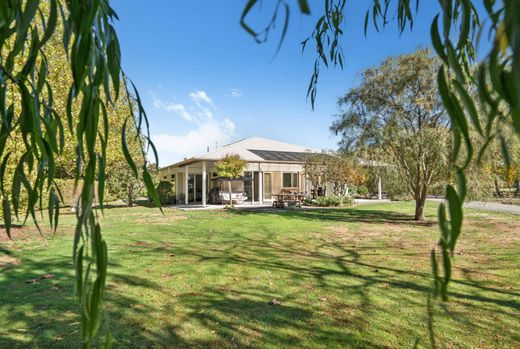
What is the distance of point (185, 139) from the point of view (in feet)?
141

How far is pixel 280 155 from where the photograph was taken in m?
28.5

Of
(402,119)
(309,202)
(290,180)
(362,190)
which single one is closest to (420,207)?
(402,119)

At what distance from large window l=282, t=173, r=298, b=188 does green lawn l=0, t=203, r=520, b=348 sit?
18.3 meters

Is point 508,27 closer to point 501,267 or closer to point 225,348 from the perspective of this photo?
point 225,348

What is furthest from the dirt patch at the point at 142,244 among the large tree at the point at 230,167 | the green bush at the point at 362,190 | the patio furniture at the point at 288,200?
the green bush at the point at 362,190

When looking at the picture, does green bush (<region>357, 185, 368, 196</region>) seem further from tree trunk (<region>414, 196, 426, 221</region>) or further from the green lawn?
the green lawn

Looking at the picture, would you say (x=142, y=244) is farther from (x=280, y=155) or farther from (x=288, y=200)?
(x=280, y=155)

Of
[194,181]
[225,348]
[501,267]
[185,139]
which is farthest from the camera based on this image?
[185,139]

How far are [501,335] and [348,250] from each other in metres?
4.68

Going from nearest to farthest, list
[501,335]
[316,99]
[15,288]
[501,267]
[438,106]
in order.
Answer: [316,99] → [501,335] → [15,288] → [501,267] → [438,106]

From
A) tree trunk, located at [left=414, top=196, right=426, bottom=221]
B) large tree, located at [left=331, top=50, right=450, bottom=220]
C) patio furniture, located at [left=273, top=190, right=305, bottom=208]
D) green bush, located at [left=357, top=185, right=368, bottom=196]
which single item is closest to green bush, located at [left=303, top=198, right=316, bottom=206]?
patio furniture, located at [left=273, top=190, right=305, bottom=208]

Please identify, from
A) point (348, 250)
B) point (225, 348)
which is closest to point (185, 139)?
point (348, 250)

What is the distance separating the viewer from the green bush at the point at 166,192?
24859 millimetres

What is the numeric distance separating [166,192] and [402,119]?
17.0m
